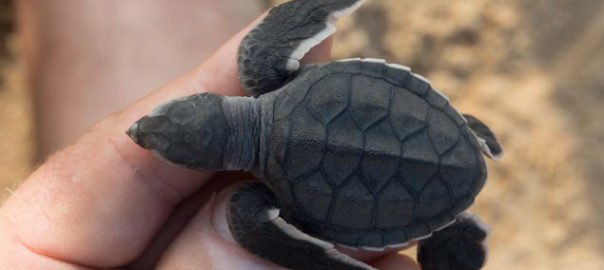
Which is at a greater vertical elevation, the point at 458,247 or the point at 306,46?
the point at 306,46

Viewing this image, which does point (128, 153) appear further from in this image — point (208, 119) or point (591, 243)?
point (591, 243)

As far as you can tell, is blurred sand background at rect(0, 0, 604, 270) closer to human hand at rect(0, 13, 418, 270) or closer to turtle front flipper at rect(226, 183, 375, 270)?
human hand at rect(0, 13, 418, 270)

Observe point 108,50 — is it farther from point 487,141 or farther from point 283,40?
point 487,141

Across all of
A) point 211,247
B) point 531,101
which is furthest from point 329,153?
point 531,101

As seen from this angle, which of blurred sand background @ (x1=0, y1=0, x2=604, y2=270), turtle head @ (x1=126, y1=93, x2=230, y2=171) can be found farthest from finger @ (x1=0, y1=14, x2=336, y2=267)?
blurred sand background @ (x1=0, y1=0, x2=604, y2=270)

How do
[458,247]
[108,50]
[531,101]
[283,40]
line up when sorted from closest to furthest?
[283,40] → [458,247] → [108,50] → [531,101]

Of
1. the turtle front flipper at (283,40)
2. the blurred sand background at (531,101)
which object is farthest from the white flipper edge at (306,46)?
the blurred sand background at (531,101)
